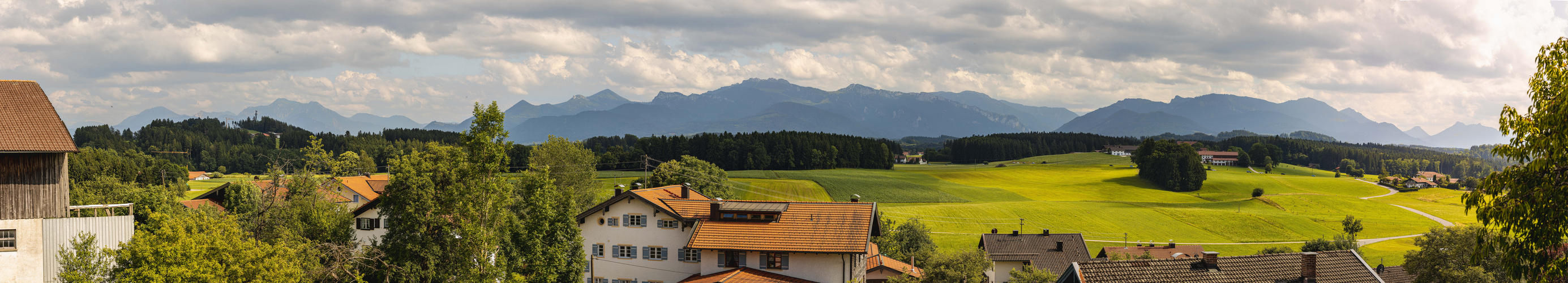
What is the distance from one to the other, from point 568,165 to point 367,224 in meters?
38.4

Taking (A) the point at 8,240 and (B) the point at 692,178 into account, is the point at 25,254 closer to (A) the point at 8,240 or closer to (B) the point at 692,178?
(A) the point at 8,240

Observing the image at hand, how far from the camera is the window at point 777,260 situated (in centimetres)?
4534

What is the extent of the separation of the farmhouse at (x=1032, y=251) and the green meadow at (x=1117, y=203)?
9.29 metres

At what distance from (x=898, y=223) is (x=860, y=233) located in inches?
1980

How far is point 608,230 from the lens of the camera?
51.8 m

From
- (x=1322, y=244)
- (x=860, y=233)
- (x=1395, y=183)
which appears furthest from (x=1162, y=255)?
(x=1395, y=183)

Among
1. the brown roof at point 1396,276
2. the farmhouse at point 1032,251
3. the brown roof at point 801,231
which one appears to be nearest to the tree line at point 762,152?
the farmhouse at point 1032,251

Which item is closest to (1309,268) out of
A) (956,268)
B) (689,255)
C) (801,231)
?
(956,268)

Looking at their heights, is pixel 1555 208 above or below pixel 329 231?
above

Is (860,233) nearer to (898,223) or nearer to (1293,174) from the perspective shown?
(898,223)

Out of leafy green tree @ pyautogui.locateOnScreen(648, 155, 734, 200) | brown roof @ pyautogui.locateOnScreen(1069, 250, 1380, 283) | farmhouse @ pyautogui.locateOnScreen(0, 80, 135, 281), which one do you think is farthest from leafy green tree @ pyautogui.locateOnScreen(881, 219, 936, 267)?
farmhouse @ pyautogui.locateOnScreen(0, 80, 135, 281)

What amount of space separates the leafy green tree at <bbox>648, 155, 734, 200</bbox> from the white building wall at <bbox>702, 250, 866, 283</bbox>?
49781 millimetres

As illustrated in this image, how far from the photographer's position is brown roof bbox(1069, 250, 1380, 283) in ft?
95.0

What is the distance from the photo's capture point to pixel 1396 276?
5156 centimetres
